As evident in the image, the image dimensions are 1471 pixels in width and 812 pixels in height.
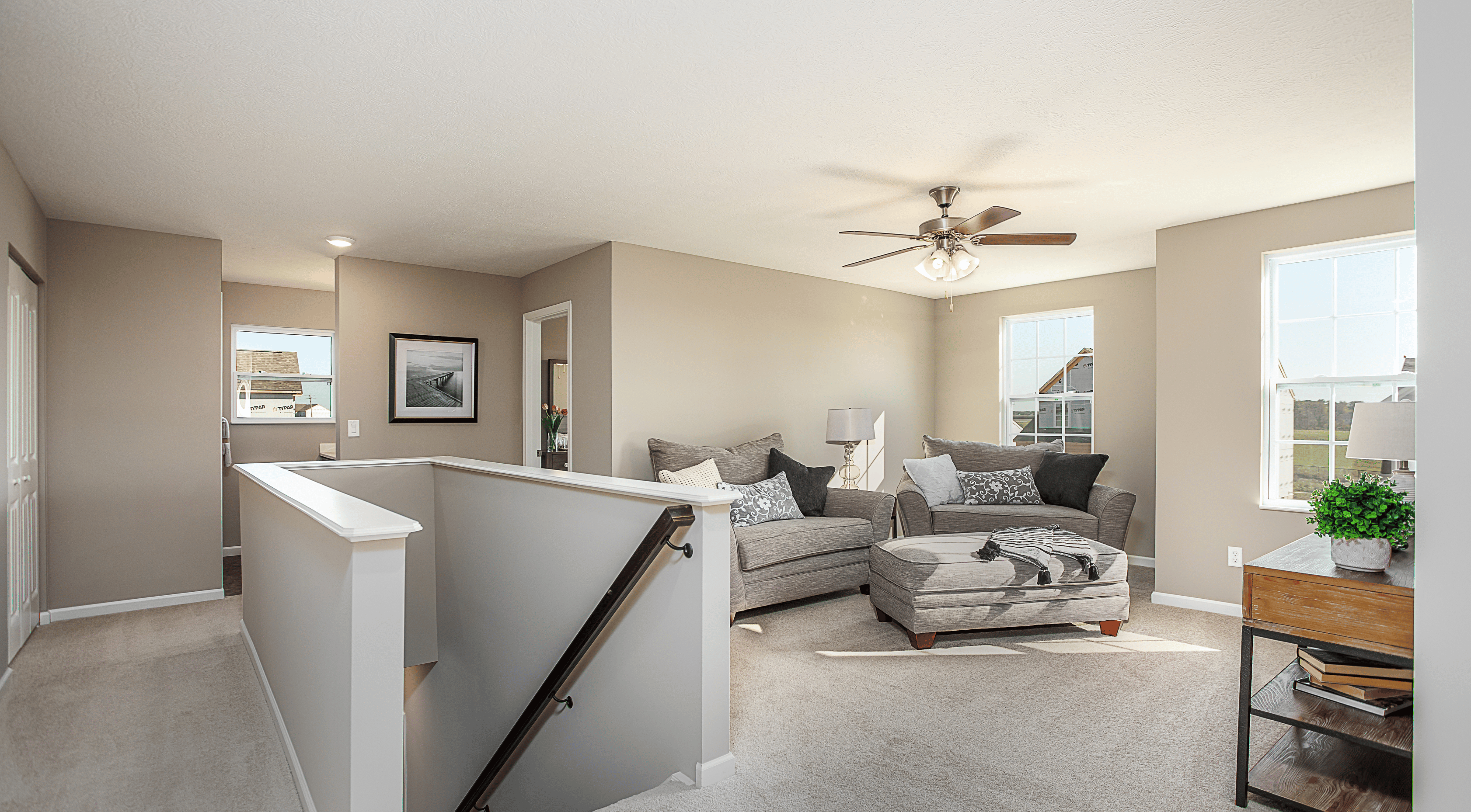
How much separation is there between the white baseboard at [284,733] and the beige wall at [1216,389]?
14.8 ft

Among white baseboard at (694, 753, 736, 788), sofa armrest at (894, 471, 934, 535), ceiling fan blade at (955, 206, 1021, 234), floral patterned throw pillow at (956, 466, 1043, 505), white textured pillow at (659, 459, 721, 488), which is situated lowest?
white baseboard at (694, 753, 736, 788)

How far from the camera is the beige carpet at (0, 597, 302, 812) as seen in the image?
2312 millimetres

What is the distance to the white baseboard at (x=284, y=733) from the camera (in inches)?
88.6

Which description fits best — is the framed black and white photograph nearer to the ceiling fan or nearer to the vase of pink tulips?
the vase of pink tulips

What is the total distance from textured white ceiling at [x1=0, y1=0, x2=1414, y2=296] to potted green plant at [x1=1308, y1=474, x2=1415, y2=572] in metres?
1.35

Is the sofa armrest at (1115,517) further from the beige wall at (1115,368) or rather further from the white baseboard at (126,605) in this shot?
the white baseboard at (126,605)

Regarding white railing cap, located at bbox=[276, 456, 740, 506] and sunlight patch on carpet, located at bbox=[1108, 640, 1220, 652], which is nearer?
white railing cap, located at bbox=[276, 456, 740, 506]

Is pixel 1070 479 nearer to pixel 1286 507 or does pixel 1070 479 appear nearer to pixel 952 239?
pixel 1286 507

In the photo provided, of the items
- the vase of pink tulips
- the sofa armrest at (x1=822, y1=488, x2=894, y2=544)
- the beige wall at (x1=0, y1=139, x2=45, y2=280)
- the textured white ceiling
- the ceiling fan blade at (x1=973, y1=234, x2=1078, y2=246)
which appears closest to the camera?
the textured white ceiling

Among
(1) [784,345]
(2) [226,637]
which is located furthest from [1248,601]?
(2) [226,637]

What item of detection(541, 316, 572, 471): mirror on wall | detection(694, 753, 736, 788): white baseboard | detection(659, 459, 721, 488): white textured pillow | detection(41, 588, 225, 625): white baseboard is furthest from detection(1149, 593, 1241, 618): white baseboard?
detection(41, 588, 225, 625): white baseboard

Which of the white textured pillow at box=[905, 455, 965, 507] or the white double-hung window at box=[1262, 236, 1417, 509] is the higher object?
the white double-hung window at box=[1262, 236, 1417, 509]

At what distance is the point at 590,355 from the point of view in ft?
16.1

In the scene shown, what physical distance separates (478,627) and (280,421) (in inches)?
150
